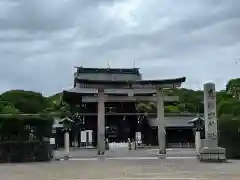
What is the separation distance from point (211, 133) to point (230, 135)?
157 inches

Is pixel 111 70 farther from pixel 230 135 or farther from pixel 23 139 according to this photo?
pixel 230 135

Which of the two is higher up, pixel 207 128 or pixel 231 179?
pixel 207 128

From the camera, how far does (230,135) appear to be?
34.7 meters

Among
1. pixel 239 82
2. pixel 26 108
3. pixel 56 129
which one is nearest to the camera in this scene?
pixel 56 129

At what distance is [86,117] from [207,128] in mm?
44154

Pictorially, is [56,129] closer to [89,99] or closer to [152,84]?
[89,99]

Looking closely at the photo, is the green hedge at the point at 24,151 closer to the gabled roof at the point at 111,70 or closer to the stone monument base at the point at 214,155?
the stone monument base at the point at 214,155

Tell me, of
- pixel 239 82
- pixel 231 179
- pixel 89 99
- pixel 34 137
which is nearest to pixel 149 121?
pixel 89 99

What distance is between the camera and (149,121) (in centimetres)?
7425

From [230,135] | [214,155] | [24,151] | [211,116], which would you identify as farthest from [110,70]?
[214,155]

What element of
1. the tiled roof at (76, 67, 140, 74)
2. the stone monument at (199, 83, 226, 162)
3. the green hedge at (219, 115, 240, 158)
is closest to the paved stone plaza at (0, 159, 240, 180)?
the stone monument at (199, 83, 226, 162)

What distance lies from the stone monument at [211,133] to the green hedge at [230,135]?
9.22 ft

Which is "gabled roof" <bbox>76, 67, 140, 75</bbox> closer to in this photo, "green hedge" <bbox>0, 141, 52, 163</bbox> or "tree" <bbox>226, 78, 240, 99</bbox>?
"tree" <bbox>226, 78, 240, 99</bbox>

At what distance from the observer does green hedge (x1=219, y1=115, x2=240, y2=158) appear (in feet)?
113
